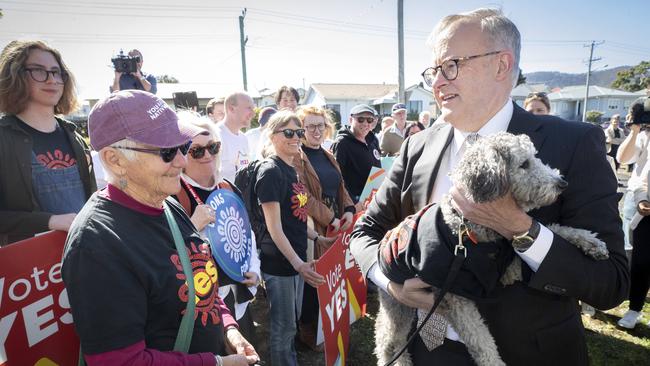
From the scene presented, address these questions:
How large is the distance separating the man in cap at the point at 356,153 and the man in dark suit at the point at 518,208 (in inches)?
137

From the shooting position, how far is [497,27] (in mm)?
1699

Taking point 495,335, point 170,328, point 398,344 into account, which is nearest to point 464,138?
point 495,335

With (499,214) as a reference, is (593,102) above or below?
below

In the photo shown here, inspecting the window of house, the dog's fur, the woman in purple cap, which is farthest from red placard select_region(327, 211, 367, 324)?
the window of house

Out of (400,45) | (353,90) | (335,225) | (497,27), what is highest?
(400,45)

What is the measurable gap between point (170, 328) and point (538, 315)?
1.60 meters

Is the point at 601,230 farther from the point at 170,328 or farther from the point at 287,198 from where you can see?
the point at 287,198

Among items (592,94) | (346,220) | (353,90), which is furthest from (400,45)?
(592,94)

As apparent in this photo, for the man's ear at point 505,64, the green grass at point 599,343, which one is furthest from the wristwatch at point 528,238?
the green grass at point 599,343

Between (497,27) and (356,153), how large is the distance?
383 centimetres

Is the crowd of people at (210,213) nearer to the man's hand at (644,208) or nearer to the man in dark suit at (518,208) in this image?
the man in dark suit at (518,208)

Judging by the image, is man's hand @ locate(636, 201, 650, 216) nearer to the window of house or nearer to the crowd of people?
the crowd of people

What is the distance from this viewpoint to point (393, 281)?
1.82 m

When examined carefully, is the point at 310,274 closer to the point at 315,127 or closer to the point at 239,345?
the point at 239,345
